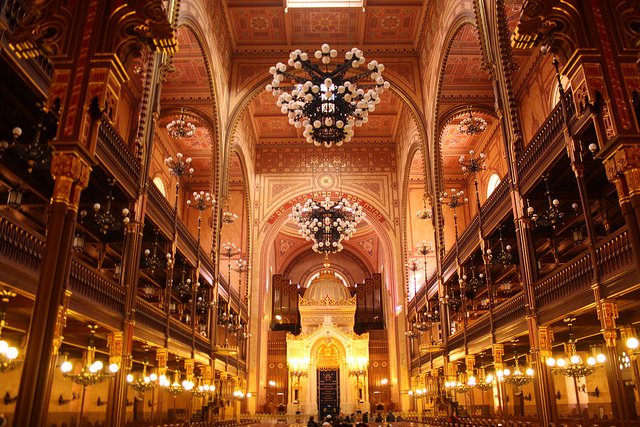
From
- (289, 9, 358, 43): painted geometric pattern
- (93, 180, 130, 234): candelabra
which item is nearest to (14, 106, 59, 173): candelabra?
(93, 180, 130, 234): candelabra

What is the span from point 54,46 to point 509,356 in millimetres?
17019

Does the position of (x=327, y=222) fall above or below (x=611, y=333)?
above

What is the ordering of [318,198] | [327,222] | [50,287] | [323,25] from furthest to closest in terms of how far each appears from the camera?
[318,198] < [323,25] < [327,222] < [50,287]

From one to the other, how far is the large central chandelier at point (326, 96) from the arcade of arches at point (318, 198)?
0.22 m

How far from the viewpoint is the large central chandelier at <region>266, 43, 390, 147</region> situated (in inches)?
509

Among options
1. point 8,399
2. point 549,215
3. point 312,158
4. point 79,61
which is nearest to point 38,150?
point 79,61

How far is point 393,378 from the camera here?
92.6 ft

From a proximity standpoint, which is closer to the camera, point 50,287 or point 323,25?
point 50,287

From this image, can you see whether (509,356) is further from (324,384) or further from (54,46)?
(54,46)

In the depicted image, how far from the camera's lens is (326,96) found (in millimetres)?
12898

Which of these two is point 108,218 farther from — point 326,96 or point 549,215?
point 549,215

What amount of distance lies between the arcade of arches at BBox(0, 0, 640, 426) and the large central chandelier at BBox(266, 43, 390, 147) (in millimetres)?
216

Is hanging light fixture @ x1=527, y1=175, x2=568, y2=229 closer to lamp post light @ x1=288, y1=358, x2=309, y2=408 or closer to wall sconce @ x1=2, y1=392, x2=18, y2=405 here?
wall sconce @ x1=2, y1=392, x2=18, y2=405

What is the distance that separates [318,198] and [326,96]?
16221 mm
